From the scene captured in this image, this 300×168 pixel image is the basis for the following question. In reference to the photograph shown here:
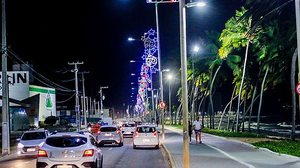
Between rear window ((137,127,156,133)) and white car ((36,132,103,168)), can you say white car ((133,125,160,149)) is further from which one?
white car ((36,132,103,168))

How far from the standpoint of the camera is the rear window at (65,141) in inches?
631

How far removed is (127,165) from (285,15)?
1410 cm

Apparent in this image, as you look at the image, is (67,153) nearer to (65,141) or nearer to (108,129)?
(65,141)

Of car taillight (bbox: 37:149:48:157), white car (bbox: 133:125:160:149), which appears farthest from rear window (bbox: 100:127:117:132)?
car taillight (bbox: 37:149:48:157)

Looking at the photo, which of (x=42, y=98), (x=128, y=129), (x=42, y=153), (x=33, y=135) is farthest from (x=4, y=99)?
(x=42, y=98)

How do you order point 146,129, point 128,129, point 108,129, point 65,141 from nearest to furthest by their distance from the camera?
1. point 65,141
2. point 146,129
3. point 108,129
4. point 128,129

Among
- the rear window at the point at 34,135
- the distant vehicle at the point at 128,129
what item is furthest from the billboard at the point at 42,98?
the rear window at the point at 34,135

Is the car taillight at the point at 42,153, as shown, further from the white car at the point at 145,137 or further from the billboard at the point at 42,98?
the billboard at the point at 42,98

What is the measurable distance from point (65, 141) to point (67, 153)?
27.5 inches

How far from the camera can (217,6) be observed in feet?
177

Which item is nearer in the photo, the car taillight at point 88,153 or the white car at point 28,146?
the car taillight at point 88,153

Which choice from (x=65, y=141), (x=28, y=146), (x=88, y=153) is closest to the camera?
(x=88, y=153)

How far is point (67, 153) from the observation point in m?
15.5

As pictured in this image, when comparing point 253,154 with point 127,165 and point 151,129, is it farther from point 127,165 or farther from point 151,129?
point 151,129
